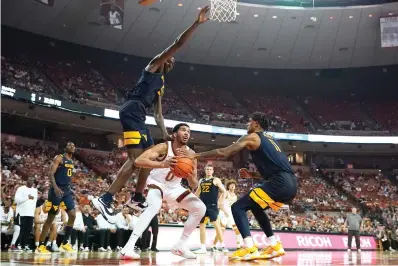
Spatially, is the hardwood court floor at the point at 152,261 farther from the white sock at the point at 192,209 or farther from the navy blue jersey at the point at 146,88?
the navy blue jersey at the point at 146,88

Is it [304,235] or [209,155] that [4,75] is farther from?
[209,155]

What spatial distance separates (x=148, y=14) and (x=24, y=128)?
33.6 ft

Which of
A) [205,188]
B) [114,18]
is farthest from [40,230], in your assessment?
[114,18]

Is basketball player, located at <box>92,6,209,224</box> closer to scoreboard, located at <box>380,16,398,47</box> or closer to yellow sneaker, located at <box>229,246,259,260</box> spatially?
yellow sneaker, located at <box>229,246,259,260</box>

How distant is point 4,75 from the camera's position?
2584 cm

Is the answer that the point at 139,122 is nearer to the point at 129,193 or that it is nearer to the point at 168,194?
the point at 168,194

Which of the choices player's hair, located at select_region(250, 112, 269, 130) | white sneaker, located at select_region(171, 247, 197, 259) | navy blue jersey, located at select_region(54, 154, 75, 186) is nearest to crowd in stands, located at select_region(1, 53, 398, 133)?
navy blue jersey, located at select_region(54, 154, 75, 186)

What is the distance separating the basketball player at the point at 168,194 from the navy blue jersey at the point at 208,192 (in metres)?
5.12

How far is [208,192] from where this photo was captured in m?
11.8

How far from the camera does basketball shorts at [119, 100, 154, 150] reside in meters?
6.33

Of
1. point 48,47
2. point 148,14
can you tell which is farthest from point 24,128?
point 148,14

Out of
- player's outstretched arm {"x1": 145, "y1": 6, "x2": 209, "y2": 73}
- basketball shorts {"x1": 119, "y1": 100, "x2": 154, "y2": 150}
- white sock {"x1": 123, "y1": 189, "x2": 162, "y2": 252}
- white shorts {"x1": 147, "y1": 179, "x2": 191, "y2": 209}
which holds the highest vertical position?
player's outstretched arm {"x1": 145, "y1": 6, "x2": 209, "y2": 73}

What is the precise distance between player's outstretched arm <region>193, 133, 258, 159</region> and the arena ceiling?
22.9m

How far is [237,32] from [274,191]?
86.1 ft
